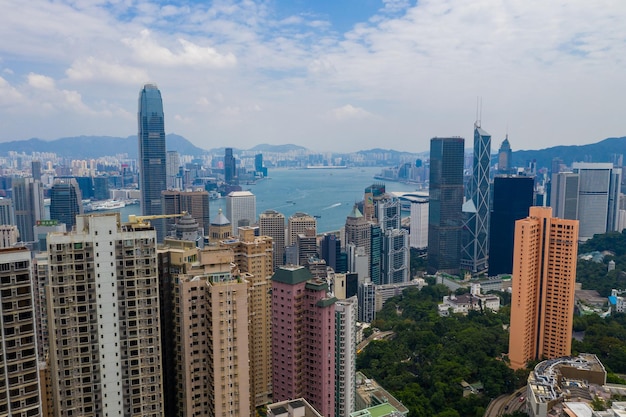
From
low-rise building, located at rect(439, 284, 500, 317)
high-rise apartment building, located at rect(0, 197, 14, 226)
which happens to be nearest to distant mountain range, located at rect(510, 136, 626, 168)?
low-rise building, located at rect(439, 284, 500, 317)

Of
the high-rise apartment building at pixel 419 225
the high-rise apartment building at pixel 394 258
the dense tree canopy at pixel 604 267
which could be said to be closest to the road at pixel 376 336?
the high-rise apartment building at pixel 394 258

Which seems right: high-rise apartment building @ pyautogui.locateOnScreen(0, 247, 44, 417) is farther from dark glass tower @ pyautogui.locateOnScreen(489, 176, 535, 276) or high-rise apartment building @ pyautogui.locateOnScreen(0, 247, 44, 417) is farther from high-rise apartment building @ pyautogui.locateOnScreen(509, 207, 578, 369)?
dark glass tower @ pyautogui.locateOnScreen(489, 176, 535, 276)

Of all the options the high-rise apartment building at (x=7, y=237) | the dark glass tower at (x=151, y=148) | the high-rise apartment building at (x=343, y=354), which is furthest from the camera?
the dark glass tower at (x=151, y=148)

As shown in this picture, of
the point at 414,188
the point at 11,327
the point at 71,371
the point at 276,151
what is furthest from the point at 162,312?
the point at 276,151

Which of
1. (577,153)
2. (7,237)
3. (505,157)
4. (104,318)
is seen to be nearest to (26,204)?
(7,237)

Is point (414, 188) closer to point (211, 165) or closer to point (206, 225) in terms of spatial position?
point (211, 165)

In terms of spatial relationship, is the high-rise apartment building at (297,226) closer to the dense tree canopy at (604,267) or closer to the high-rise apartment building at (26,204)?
the dense tree canopy at (604,267)
